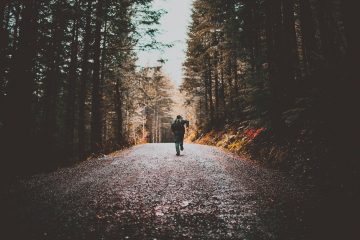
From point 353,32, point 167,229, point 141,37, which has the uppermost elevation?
point 141,37

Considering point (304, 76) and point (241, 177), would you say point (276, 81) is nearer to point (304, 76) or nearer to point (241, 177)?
point (304, 76)

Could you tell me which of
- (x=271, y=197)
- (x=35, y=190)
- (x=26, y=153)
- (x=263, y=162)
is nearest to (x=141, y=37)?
(x=26, y=153)

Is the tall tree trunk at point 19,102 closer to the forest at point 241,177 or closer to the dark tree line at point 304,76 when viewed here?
the forest at point 241,177

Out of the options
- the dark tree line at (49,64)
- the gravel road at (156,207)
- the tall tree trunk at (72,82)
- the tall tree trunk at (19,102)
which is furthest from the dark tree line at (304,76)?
the tall tree trunk at (72,82)

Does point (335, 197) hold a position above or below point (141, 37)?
below

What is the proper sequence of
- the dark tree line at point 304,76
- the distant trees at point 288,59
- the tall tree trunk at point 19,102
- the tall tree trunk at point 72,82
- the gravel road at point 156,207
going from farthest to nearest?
the tall tree trunk at point 72,82 < the tall tree trunk at point 19,102 < the distant trees at point 288,59 < the dark tree line at point 304,76 < the gravel road at point 156,207

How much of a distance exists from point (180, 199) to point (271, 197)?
1897 millimetres

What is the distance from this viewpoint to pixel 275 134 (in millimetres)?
11641

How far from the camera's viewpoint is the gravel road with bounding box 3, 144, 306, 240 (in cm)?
407

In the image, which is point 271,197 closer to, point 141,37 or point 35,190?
point 35,190

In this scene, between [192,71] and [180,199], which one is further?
[192,71]

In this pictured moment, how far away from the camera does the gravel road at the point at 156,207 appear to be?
4.07m

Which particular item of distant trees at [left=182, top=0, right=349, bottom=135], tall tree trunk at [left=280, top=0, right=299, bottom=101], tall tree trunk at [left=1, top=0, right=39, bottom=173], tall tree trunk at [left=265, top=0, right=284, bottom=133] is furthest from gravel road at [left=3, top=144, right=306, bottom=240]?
tall tree trunk at [left=280, top=0, right=299, bottom=101]

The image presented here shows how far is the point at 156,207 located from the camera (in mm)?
5254
